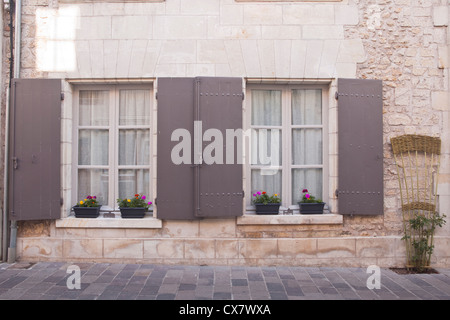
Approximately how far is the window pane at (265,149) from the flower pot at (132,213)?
1742 millimetres

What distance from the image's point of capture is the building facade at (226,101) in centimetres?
513

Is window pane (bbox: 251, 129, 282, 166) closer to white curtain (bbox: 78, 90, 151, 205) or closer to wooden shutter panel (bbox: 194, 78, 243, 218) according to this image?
wooden shutter panel (bbox: 194, 78, 243, 218)

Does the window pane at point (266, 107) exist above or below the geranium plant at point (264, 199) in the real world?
above

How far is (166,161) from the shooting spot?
201 inches

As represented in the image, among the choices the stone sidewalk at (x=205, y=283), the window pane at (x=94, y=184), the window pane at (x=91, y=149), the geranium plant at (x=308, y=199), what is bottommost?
the stone sidewalk at (x=205, y=283)

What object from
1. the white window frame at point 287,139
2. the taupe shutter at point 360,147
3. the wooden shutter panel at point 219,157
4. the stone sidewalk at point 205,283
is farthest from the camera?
the white window frame at point 287,139

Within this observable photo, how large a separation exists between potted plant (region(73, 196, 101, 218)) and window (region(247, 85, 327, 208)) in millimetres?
2215

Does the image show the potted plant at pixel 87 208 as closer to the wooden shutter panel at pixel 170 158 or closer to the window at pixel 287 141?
the wooden shutter panel at pixel 170 158

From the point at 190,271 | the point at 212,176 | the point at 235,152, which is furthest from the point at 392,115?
the point at 190,271

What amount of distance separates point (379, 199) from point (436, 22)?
2.61 metres

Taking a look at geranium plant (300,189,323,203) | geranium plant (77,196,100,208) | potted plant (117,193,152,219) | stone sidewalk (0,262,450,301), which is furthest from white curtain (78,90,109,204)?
geranium plant (300,189,323,203)

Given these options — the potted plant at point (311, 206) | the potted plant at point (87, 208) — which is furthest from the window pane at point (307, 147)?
the potted plant at point (87, 208)

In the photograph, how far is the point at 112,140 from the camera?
548cm

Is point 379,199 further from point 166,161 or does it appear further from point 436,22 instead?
point 166,161
